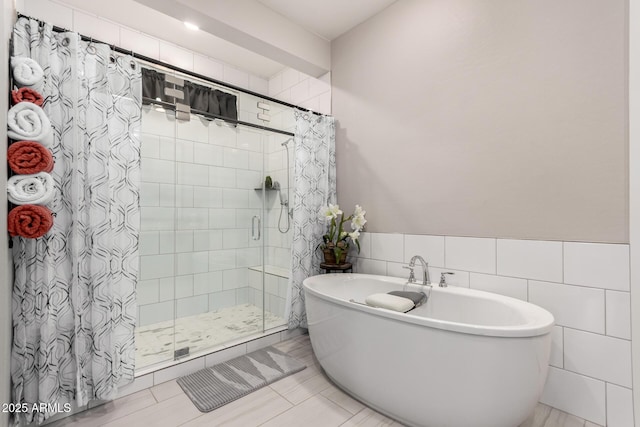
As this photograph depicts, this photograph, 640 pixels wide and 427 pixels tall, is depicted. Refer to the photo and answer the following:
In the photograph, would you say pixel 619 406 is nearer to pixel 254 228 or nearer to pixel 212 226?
pixel 254 228

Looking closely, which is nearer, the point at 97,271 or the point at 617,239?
the point at 617,239

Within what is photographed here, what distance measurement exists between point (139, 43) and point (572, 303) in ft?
12.7

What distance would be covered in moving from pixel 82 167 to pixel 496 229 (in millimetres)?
2433

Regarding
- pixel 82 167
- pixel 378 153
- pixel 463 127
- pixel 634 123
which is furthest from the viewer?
pixel 378 153

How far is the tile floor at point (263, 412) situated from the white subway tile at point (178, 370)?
0.05m

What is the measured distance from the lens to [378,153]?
254cm

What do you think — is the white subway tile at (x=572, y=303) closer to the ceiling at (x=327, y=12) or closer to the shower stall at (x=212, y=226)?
the shower stall at (x=212, y=226)

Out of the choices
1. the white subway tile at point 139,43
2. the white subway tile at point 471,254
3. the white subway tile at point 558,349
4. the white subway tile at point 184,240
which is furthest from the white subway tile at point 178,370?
the white subway tile at point 139,43

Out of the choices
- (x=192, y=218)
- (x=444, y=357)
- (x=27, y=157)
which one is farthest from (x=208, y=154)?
(x=444, y=357)

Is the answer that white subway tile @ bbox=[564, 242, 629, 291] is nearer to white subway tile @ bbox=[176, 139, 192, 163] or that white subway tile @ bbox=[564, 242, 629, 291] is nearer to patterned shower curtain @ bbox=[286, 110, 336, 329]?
patterned shower curtain @ bbox=[286, 110, 336, 329]

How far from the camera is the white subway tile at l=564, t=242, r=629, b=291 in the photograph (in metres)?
1.46

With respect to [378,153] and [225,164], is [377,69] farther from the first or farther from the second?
[225,164]

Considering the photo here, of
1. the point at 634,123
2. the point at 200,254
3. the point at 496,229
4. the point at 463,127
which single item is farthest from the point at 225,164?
the point at 634,123

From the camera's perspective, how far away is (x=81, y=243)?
61.9 inches
